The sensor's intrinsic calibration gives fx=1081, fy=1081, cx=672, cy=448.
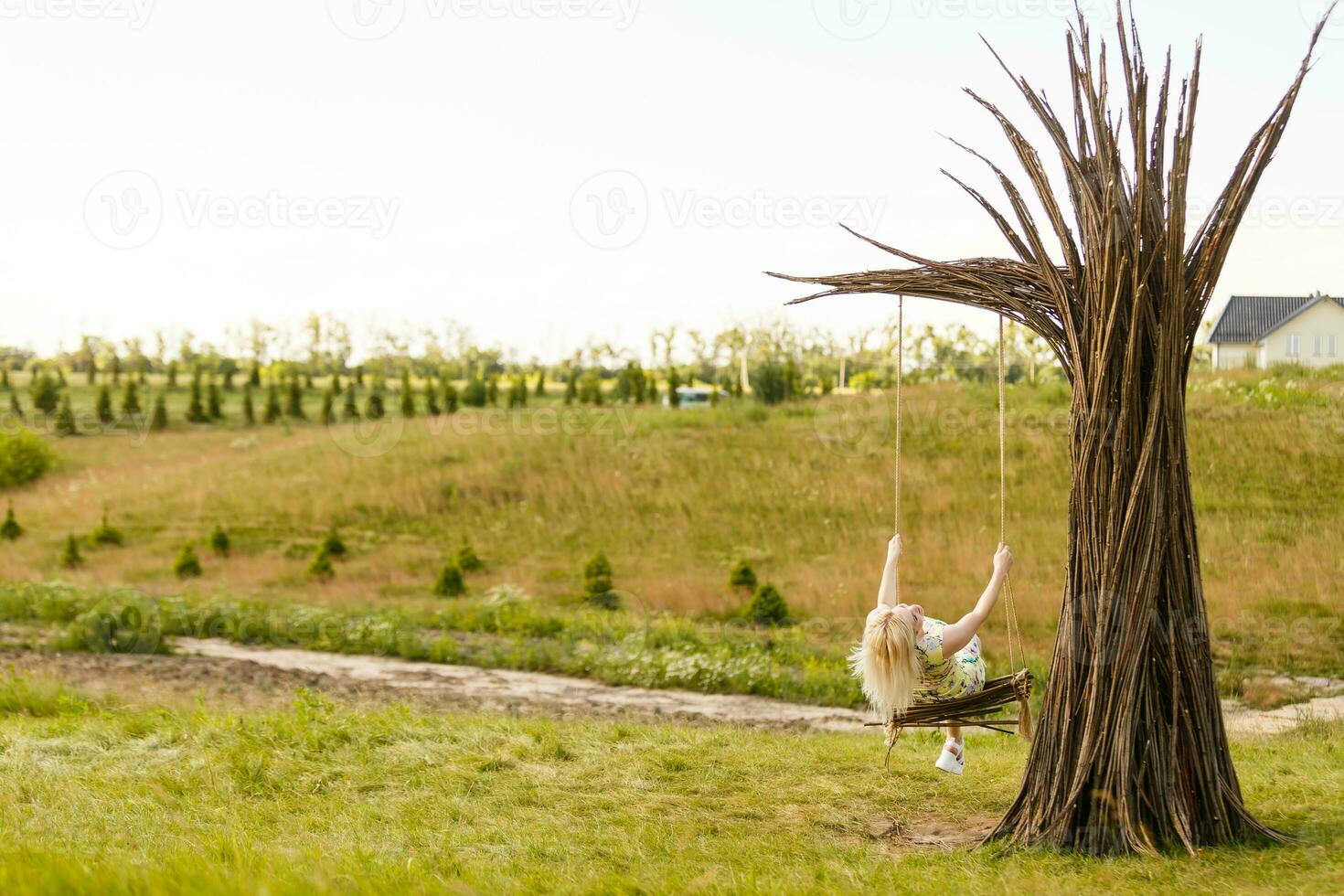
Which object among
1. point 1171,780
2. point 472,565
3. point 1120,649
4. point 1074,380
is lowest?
point 472,565

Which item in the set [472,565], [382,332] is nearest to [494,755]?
[472,565]

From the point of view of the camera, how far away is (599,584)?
15.5 m

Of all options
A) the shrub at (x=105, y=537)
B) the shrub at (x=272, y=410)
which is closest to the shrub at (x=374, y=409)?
the shrub at (x=272, y=410)

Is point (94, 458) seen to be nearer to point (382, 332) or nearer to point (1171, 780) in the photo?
point (382, 332)

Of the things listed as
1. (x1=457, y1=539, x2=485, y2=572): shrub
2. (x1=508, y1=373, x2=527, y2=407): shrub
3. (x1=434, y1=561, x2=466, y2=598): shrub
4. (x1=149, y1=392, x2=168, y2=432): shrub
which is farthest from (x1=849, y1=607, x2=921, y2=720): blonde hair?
(x1=149, y1=392, x2=168, y2=432): shrub

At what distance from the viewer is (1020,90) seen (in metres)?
4.74

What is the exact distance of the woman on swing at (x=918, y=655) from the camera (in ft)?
16.2

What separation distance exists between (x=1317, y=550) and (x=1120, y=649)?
11.0 m

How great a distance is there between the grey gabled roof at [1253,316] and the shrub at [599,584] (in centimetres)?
1865

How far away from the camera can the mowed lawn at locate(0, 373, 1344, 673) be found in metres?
13.8

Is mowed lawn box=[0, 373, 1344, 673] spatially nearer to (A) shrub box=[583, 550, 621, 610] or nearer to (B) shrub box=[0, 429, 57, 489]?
(A) shrub box=[583, 550, 621, 610]

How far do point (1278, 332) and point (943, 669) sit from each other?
964 inches

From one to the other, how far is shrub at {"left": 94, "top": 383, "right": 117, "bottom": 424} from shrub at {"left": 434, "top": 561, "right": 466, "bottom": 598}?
22.5m
